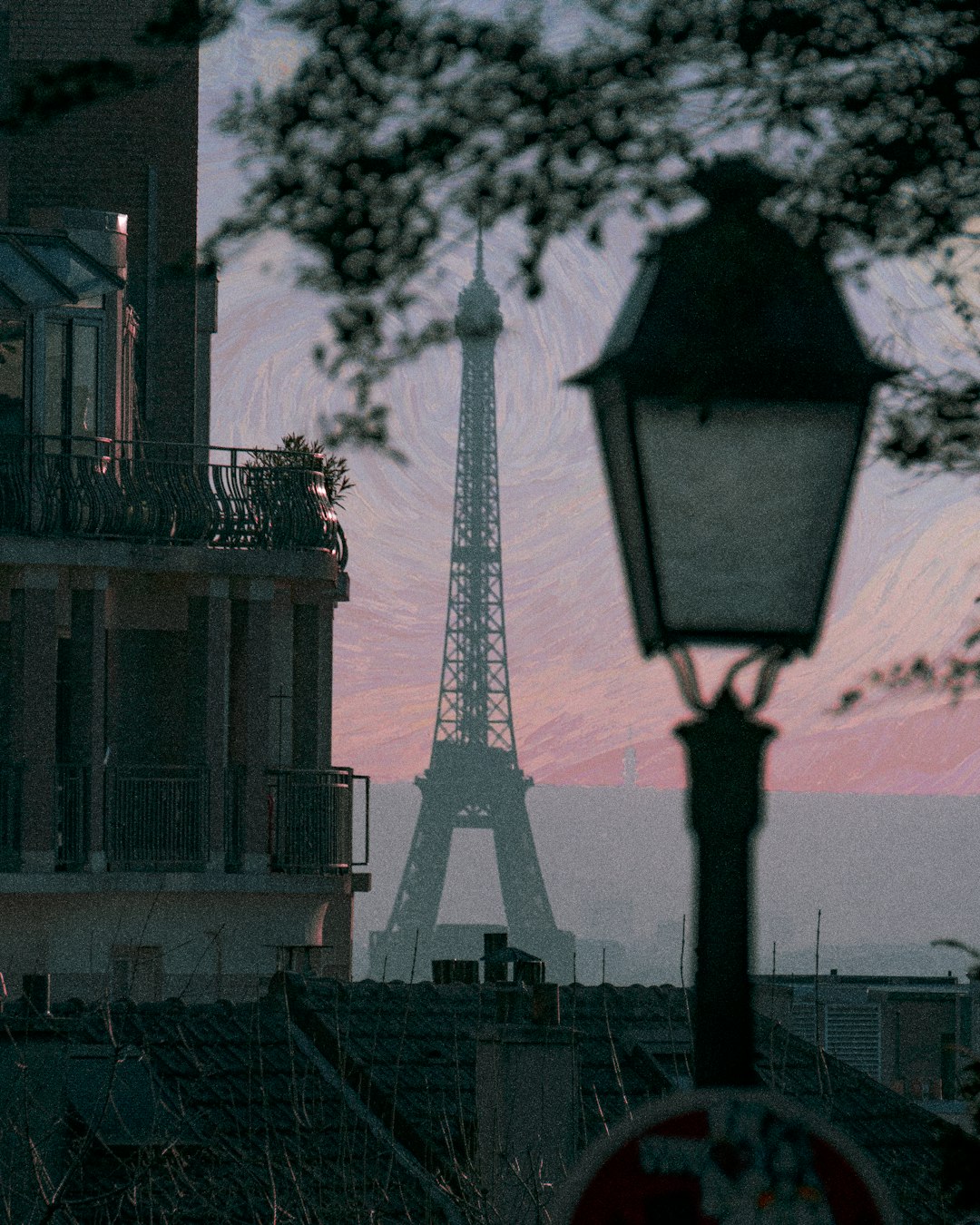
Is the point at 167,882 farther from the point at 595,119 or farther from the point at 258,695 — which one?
the point at 595,119

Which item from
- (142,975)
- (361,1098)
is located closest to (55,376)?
(142,975)

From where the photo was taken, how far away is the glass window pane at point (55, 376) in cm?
3347

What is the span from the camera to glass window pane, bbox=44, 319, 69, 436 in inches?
1318

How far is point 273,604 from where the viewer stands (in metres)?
36.2

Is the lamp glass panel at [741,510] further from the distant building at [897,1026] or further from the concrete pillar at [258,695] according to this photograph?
the distant building at [897,1026]

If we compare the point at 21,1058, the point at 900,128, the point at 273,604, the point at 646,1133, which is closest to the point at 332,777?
the point at 273,604

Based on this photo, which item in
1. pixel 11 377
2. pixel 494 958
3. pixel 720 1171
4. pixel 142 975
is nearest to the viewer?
pixel 720 1171

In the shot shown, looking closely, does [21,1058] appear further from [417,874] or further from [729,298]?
[417,874]

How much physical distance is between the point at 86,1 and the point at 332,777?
38.1ft

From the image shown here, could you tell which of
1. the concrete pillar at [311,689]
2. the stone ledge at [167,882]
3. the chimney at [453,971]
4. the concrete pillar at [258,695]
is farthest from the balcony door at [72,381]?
the chimney at [453,971]

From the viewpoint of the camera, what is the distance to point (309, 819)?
36.1 metres

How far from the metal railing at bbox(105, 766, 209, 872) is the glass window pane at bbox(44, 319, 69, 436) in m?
4.67

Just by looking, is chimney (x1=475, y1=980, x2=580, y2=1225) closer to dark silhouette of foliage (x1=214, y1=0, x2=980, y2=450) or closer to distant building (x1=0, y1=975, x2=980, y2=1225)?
distant building (x1=0, y1=975, x2=980, y2=1225)

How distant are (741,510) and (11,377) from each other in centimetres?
2860
